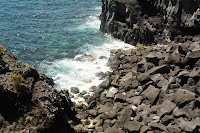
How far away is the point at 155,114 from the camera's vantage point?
23250mm

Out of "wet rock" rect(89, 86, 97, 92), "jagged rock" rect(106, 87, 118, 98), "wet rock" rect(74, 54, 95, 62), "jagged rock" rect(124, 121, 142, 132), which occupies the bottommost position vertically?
"wet rock" rect(89, 86, 97, 92)

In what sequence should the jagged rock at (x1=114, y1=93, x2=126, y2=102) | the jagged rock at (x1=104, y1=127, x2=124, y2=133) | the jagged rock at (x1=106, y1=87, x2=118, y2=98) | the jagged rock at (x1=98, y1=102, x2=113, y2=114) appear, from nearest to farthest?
1. the jagged rock at (x1=104, y1=127, x2=124, y2=133)
2. the jagged rock at (x1=98, y1=102, x2=113, y2=114)
3. the jagged rock at (x1=114, y1=93, x2=126, y2=102)
4. the jagged rock at (x1=106, y1=87, x2=118, y2=98)

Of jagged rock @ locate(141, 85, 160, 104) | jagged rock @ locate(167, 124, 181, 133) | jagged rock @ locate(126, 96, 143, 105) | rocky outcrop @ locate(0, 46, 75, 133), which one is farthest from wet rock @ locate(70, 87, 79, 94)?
jagged rock @ locate(167, 124, 181, 133)

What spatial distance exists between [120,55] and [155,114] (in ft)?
56.0

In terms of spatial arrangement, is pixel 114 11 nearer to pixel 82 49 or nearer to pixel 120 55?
pixel 82 49

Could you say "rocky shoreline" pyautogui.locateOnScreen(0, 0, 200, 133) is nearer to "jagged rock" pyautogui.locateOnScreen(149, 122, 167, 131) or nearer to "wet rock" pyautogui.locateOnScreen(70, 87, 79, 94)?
"jagged rock" pyautogui.locateOnScreen(149, 122, 167, 131)

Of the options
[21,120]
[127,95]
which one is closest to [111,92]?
[127,95]

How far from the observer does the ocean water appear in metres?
37.9

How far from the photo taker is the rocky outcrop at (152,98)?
2178 centimetres

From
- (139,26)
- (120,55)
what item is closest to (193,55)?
(120,55)

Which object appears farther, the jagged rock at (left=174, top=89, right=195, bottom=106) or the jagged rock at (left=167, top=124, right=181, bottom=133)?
the jagged rock at (left=174, top=89, right=195, bottom=106)

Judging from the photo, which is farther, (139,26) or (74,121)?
(139,26)

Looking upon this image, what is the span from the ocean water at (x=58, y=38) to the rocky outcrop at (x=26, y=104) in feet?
40.9

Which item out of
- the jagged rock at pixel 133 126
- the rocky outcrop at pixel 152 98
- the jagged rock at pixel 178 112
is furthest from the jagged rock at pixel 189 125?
the jagged rock at pixel 133 126
